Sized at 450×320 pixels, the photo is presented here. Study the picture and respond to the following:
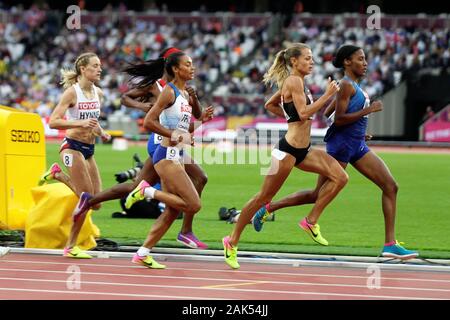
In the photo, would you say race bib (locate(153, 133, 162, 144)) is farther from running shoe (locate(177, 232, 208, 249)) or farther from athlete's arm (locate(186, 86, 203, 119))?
running shoe (locate(177, 232, 208, 249))

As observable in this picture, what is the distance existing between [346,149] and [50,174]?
3.28 metres

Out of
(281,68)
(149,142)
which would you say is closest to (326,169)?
(281,68)

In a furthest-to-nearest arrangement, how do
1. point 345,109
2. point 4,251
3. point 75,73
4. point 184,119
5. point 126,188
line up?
point 75,73
point 126,188
point 4,251
point 345,109
point 184,119

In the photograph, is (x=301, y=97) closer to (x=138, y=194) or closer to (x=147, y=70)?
(x=138, y=194)

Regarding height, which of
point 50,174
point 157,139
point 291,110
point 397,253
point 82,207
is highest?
point 291,110

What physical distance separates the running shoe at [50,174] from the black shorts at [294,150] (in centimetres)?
272

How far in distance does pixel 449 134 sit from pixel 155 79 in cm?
2381

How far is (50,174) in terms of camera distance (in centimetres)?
1073

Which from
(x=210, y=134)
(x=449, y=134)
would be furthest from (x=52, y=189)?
(x=449, y=134)

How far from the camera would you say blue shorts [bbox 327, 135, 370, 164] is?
9.62m

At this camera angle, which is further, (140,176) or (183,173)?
(140,176)

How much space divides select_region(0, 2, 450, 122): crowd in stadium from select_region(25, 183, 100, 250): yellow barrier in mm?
25001

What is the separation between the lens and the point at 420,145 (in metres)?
33.3
